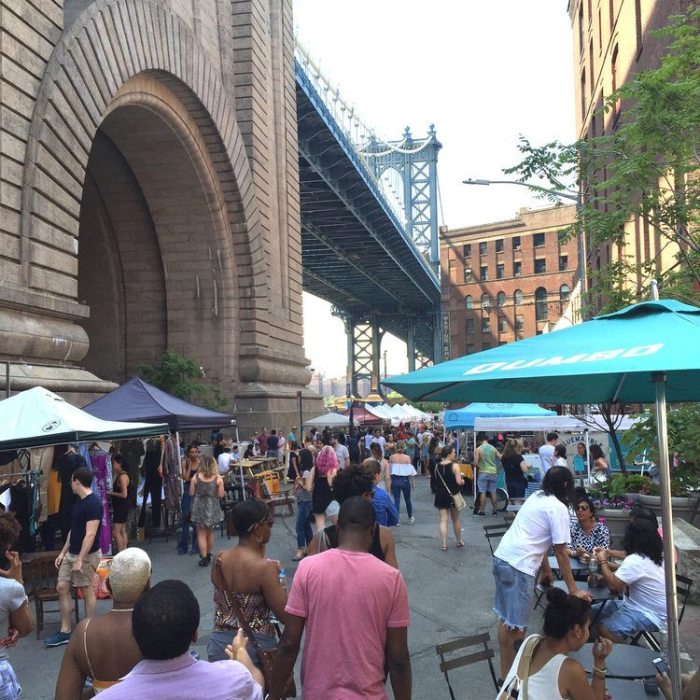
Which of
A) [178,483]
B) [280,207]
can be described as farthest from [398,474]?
[280,207]

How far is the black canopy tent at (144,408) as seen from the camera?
12.0 m

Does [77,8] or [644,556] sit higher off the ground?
[77,8]

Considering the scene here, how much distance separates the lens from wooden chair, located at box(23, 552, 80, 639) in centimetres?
719

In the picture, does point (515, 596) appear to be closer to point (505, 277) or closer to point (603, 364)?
point (603, 364)

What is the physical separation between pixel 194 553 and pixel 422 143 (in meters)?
106

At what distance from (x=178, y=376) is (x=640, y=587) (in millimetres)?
19807

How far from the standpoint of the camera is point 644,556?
5.23 m

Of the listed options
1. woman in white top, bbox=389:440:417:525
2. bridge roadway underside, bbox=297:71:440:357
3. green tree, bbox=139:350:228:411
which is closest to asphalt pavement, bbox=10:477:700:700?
woman in white top, bbox=389:440:417:525

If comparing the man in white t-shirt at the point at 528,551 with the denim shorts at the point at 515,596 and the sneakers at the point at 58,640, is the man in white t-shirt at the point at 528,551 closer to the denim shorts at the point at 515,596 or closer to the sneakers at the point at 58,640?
the denim shorts at the point at 515,596

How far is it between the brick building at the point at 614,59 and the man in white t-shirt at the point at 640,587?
845 centimetres

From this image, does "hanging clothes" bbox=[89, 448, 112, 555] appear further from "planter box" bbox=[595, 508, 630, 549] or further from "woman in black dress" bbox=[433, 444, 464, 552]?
"planter box" bbox=[595, 508, 630, 549]

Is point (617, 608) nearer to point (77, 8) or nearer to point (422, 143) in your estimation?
point (77, 8)

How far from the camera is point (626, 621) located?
5207 mm

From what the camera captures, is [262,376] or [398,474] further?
[262,376]
